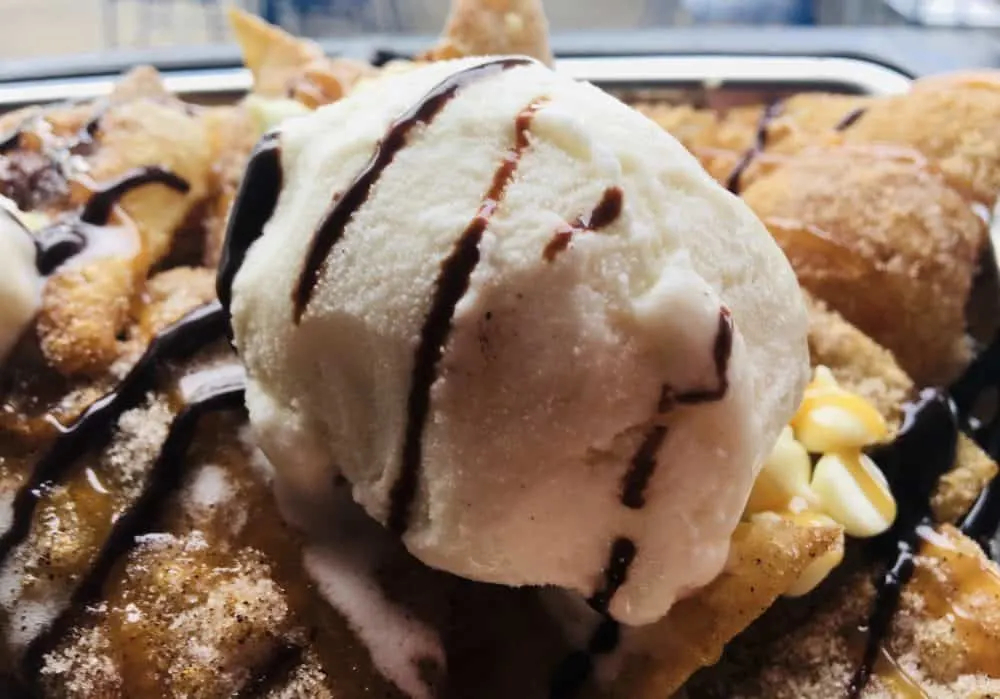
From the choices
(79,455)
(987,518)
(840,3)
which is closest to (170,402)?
(79,455)

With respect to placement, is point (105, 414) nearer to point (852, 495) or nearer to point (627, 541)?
point (627, 541)

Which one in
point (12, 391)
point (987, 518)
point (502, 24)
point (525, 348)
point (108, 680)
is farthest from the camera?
point (502, 24)

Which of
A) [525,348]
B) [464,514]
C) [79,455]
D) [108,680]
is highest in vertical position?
[525,348]

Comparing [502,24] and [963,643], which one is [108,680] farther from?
[502,24]

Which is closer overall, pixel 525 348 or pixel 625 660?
pixel 525 348

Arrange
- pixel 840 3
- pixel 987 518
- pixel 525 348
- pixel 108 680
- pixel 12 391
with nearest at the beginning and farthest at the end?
pixel 525 348 < pixel 108 680 < pixel 12 391 < pixel 987 518 < pixel 840 3

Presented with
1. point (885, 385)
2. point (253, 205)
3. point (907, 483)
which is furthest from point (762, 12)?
point (253, 205)

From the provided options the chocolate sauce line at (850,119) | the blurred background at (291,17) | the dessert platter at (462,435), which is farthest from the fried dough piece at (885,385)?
the blurred background at (291,17)
